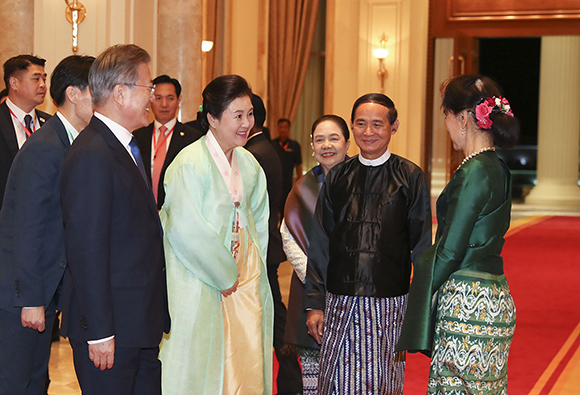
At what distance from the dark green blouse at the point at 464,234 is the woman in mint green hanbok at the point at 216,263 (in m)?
0.88

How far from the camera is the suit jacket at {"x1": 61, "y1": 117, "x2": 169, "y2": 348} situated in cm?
230

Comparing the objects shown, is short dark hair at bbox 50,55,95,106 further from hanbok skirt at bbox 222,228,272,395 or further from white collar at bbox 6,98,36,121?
white collar at bbox 6,98,36,121

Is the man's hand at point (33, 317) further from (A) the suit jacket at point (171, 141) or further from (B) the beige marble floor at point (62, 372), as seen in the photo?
(A) the suit jacket at point (171, 141)

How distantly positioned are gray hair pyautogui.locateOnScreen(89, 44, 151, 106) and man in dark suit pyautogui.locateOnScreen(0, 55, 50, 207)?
2005 millimetres

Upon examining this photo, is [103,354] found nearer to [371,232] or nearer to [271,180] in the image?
[371,232]

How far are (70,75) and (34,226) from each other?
0.72m

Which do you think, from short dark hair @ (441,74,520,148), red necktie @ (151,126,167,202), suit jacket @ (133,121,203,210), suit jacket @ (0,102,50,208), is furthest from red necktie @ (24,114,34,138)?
short dark hair @ (441,74,520,148)

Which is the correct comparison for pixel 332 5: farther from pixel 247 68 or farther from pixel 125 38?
pixel 125 38

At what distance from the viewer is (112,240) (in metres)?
2.39

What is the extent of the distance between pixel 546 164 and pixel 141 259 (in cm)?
1600

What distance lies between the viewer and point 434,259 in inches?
98.3

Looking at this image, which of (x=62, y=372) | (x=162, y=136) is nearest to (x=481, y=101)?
(x=162, y=136)

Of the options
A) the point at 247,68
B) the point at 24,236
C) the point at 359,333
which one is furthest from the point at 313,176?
the point at 247,68

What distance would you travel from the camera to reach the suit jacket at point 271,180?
4.02 metres
